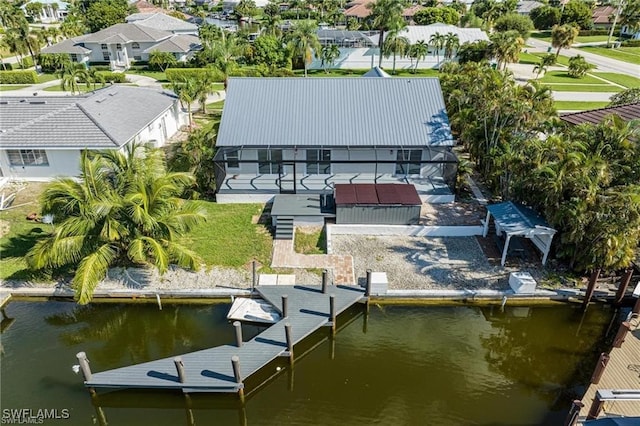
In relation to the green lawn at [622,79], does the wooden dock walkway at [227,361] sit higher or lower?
lower

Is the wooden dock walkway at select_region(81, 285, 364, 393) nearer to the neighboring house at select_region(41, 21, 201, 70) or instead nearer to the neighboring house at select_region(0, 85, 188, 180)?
the neighboring house at select_region(0, 85, 188, 180)

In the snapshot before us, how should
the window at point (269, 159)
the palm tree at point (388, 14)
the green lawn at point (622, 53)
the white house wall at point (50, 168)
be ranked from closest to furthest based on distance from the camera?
1. the window at point (269, 159)
2. the white house wall at point (50, 168)
3. the palm tree at point (388, 14)
4. the green lawn at point (622, 53)

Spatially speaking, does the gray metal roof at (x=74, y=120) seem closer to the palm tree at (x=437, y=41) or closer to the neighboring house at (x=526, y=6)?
the palm tree at (x=437, y=41)

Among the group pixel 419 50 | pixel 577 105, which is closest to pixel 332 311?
pixel 577 105

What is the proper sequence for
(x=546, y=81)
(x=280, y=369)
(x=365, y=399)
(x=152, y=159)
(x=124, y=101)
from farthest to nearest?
(x=546, y=81), (x=124, y=101), (x=152, y=159), (x=280, y=369), (x=365, y=399)

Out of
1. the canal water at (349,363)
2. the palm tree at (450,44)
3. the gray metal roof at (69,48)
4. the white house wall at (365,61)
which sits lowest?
the canal water at (349,363)

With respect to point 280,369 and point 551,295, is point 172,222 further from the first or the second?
point 551,295

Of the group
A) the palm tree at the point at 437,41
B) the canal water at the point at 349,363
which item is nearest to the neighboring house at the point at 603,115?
the canal water at the point at 349,363

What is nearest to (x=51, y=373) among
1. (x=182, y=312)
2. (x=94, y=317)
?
(x=94, y=317)
